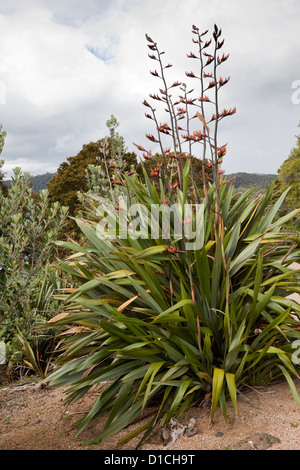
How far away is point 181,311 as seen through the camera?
3.25m

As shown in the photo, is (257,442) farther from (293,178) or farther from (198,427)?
(293,178)

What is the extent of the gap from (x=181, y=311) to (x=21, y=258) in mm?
2448

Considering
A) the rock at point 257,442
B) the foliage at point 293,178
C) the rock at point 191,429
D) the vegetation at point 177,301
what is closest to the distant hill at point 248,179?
the foliage at point 293,178

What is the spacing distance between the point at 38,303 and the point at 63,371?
2031 mm

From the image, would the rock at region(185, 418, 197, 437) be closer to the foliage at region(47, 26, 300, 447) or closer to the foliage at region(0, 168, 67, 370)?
the foliage at region(47, 26, 300, 447)

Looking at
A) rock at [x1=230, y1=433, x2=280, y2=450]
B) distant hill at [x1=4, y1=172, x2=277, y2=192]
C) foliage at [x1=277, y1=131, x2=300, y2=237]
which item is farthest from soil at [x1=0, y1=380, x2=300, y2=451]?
foliage at [x1=277, y1=131, x2=300, y2=237]

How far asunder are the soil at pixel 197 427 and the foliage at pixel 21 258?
103 cm

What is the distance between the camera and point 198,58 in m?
3.42

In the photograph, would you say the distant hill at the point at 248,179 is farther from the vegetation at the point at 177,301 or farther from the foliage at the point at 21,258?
the vegetation at the point at 177,301

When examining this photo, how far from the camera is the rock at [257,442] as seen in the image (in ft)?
8.55

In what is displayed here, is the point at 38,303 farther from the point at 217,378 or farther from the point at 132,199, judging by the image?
the point at 217,378

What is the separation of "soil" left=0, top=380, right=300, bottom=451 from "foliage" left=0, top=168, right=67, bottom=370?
103 centimetres

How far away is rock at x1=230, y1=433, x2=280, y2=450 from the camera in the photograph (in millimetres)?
2605
